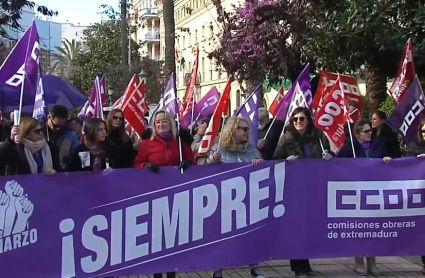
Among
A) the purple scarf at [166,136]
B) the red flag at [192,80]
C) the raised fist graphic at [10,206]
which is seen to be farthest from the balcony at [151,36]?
the raised fist graphic at [10,206]

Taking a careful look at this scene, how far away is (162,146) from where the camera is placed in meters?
6.75

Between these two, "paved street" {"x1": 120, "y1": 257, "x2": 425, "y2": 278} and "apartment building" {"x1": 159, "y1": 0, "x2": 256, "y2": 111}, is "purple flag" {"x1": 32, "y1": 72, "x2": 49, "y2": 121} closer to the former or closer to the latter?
"paved street" {"x1": 120, "y1": 257, "x2": 425, "y2": 278}

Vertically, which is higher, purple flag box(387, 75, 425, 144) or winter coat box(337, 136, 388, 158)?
purple flag box(387, 75, 425, 144)

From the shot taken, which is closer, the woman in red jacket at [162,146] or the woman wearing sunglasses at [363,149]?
the woman in red jacket at [162,146]

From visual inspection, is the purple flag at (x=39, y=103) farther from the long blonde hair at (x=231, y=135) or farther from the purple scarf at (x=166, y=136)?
the long blonde hair at (x=231, y=135)

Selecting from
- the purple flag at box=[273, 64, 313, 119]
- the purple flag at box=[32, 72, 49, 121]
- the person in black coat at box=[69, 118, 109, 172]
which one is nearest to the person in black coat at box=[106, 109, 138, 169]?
the person in black coat at box=[69, 118, 109, 172]

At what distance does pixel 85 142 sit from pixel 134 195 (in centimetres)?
79

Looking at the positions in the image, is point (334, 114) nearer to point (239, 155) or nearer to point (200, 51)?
point (239, 155)

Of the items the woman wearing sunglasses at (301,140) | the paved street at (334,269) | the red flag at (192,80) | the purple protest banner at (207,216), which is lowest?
the paved street at (334,269)

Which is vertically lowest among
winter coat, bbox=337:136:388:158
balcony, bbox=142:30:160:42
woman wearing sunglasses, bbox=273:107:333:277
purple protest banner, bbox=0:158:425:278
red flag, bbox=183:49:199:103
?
purple protest banner, bbox=0:158:425:278

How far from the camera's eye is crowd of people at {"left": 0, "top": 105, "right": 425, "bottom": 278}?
247 inches

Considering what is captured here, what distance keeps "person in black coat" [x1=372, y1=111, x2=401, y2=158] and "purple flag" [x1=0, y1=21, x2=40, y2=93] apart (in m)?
3.93

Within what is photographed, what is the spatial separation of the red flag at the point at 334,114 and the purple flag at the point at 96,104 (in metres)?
3.09

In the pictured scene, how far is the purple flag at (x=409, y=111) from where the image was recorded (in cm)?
749
